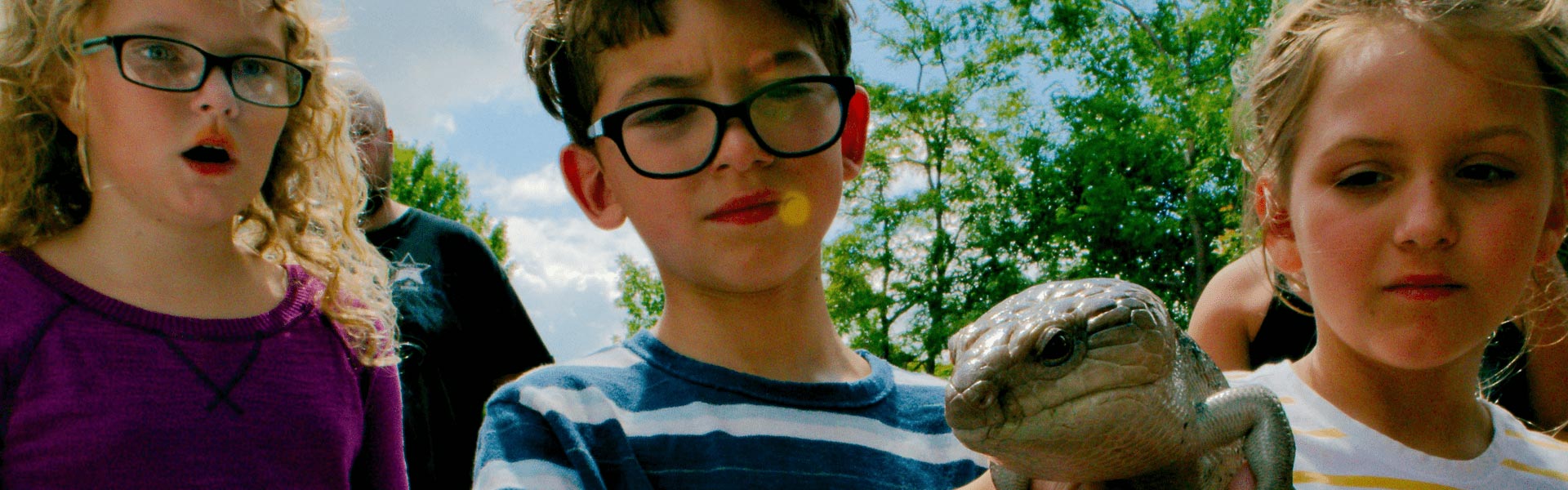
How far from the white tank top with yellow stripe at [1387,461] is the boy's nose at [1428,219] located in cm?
54

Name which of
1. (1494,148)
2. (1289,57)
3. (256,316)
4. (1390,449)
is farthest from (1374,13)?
(256,316)

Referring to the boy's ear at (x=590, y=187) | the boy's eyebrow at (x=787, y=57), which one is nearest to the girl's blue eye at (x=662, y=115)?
the boy's eyebrow at (x=787, y=57)

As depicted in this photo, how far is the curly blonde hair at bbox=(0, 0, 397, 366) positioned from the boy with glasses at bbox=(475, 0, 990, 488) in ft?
3.93

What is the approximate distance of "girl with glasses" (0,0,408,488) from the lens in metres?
2.63

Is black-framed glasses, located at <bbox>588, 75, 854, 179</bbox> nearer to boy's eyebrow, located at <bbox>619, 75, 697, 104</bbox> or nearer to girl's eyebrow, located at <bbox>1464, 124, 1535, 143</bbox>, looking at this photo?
boy's eyebrow, located at <bbox>619, 75, 697, 104</bbox>

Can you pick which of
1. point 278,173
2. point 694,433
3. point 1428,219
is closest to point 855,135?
point 694,433

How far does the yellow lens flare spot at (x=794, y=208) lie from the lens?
2.34 m

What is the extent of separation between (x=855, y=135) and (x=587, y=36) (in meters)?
0.78

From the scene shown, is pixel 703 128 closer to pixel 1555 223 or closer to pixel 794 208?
pixel 794 208

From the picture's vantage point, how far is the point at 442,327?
4.47m

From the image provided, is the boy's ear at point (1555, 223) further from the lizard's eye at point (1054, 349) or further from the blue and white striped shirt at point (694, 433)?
the lizard's eye at point (1054, 349)

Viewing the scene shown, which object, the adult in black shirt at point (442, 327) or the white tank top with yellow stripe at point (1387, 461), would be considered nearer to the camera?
the white tank top with yellow stripe at point (1387, 461)

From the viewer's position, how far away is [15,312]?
2625 millimetres

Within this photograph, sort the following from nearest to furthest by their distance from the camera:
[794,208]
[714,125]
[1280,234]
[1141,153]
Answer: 1. [714,125]
2. [794,208]
3. [1280,234]
4. [1141,153]
